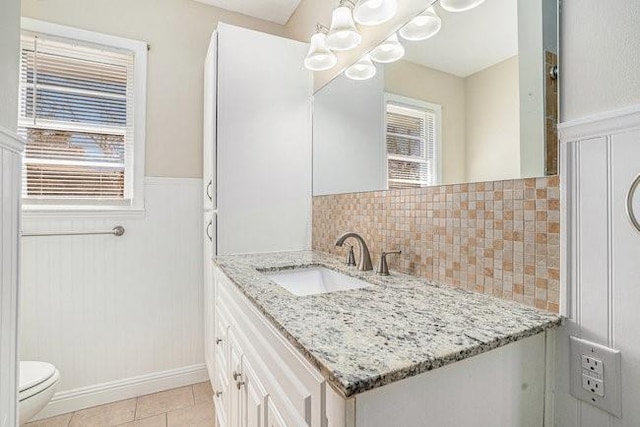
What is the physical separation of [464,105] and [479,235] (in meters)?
0.44

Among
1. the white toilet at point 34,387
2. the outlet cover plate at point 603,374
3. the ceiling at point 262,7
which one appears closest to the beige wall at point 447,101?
the outlet cover plate at point 603,374

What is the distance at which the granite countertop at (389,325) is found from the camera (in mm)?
532

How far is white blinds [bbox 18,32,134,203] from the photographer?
1.81m

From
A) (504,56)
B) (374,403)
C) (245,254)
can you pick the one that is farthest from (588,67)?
(245,254)

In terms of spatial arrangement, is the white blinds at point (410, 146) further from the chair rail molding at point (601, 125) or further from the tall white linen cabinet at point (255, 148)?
the tall white linen cabinet at point (255, 148)

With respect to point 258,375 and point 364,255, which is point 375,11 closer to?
point 364,255

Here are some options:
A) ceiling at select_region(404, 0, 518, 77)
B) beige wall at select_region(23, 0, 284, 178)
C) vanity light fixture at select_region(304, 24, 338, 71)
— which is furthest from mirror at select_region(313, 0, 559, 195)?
beige wall at select_region(23, 0, 284, 178)

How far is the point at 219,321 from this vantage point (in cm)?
149

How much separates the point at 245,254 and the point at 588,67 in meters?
1.57

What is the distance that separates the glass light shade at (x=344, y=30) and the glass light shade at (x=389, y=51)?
12cm

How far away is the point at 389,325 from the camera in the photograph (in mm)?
708

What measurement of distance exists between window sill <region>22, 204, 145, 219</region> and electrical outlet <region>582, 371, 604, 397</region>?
7.18ft

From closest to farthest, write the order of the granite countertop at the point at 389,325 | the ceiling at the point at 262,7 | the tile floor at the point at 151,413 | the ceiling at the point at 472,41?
the granite countertop at the point at 389,325, the ceiling at the point at 472,41, the tile floor at the point at 151,413, the ceiling at the point at 262,7

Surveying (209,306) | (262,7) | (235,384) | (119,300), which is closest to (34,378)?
(119,300)
